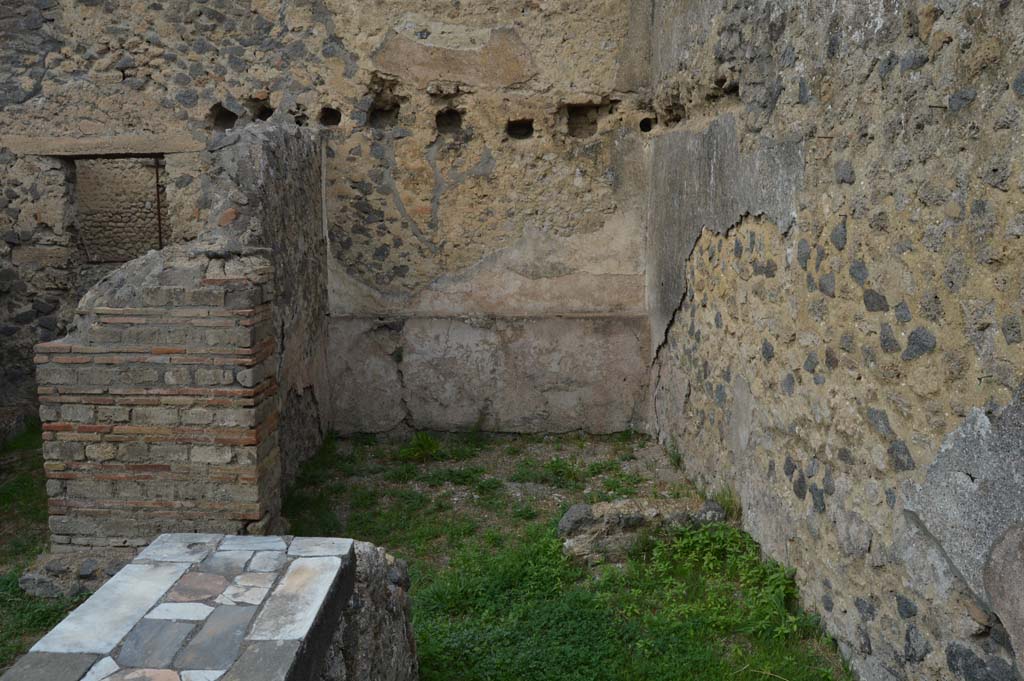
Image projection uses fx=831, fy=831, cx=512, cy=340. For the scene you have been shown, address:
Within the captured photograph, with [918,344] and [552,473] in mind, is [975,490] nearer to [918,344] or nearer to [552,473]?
[918,344]

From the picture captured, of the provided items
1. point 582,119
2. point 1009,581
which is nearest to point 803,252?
point 1009,581

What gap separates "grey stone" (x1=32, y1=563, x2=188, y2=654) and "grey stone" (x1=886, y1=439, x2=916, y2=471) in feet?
7.54

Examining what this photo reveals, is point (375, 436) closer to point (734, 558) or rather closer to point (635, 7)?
point (734, 558)

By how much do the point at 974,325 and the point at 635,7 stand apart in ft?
14.9

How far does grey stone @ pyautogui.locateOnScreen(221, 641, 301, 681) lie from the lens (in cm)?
198

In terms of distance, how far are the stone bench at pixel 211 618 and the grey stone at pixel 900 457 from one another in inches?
71.4

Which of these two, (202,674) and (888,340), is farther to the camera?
(888,340)

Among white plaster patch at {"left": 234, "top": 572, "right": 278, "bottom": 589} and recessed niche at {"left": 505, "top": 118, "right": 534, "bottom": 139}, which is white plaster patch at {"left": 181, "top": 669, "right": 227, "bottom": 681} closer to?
white plaster patch at {"left": 234, "top": 572, "right": 278, "bottom": 589}

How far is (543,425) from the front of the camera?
6.44 m

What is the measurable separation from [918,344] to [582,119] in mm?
4242

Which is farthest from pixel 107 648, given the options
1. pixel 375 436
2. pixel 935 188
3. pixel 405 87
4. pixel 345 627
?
pixel 405 87

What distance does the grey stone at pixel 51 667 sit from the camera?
1.96 meters

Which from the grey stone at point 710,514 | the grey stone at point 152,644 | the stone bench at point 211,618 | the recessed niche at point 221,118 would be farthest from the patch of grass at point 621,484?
the recessed niche at point 221,118

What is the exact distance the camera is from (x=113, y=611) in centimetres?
227
